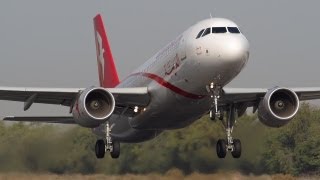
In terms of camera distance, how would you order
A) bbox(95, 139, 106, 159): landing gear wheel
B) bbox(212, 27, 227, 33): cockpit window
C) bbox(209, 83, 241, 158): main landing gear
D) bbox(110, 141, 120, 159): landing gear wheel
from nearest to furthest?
bbox(212, 27, 227, 33): cockpit window < bbox(209, 83, 241, 158): main landing gear < bbox(110, 141, 120, 159): landing gear wheel < bbox(95, 139, 106, 159): landing gear wheel

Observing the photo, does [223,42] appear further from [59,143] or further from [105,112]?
[59,143]

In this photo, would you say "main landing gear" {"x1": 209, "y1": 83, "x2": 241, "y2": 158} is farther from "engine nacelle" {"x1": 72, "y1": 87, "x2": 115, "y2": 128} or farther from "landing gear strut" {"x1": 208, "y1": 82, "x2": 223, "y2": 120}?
"engine nacelle" {"x1": 72, "y1": 87, "x2": 115, "y2": 128}

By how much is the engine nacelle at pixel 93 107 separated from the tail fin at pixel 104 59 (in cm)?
1025

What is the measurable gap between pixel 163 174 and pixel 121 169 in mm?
3595

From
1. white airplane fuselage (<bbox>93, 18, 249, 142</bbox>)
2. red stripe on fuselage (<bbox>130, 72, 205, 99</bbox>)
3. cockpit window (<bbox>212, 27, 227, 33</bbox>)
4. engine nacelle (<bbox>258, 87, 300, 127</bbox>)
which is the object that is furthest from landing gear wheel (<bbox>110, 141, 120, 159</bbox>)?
cockpit window (<bbox>212, 27, 227, 33</bbox>)

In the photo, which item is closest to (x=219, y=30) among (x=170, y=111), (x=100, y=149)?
(x=170, y=111)

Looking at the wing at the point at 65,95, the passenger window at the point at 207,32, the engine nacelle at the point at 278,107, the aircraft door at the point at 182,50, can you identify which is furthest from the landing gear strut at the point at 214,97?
the wing at the point at 65,95

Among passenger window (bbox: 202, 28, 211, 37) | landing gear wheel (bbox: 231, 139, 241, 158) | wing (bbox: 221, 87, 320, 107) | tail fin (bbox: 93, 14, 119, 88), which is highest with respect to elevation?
tail fin (bbox: 93, 14, 119, 88)

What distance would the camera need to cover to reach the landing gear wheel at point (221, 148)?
1398 inches

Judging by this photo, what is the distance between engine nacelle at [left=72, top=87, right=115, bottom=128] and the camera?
32219 mm

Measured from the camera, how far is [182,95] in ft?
104

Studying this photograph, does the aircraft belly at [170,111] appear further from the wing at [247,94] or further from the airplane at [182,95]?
the wing at [247,94]

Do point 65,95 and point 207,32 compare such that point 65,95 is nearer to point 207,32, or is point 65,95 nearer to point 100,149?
point 100,149

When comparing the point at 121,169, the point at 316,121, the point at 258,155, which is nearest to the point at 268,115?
the point at 258,155
